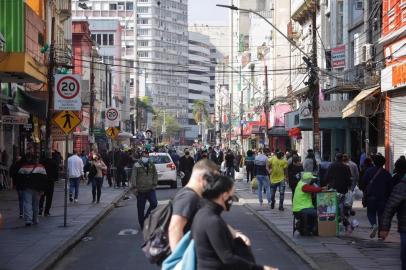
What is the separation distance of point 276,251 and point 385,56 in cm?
1342

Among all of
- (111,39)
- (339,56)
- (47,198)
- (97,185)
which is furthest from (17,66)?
(111,39)

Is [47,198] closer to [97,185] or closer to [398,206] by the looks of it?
[97,185]

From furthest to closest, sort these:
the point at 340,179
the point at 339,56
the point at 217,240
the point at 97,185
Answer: the point at 339,56 → the point at 97,185 → the point at 340,179 → the point at 217,240

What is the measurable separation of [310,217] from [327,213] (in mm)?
376

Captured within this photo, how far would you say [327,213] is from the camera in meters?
16.9

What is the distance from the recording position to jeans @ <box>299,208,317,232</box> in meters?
16.6

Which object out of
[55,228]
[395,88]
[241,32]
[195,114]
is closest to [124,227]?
[55,228]

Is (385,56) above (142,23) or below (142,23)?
below

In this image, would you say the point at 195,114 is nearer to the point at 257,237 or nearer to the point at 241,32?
the point at 241,32

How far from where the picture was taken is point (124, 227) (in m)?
19.6

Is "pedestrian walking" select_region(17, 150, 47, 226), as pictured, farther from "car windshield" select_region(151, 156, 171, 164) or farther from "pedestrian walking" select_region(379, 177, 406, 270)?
"car windshield" select_region(151, 156, 171, 164)

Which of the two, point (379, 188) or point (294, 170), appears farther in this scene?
point (294, 170)

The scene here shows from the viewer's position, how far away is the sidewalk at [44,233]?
1343 cm

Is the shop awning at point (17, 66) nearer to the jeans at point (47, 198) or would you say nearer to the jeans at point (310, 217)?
the jeans at point (47, 198)
